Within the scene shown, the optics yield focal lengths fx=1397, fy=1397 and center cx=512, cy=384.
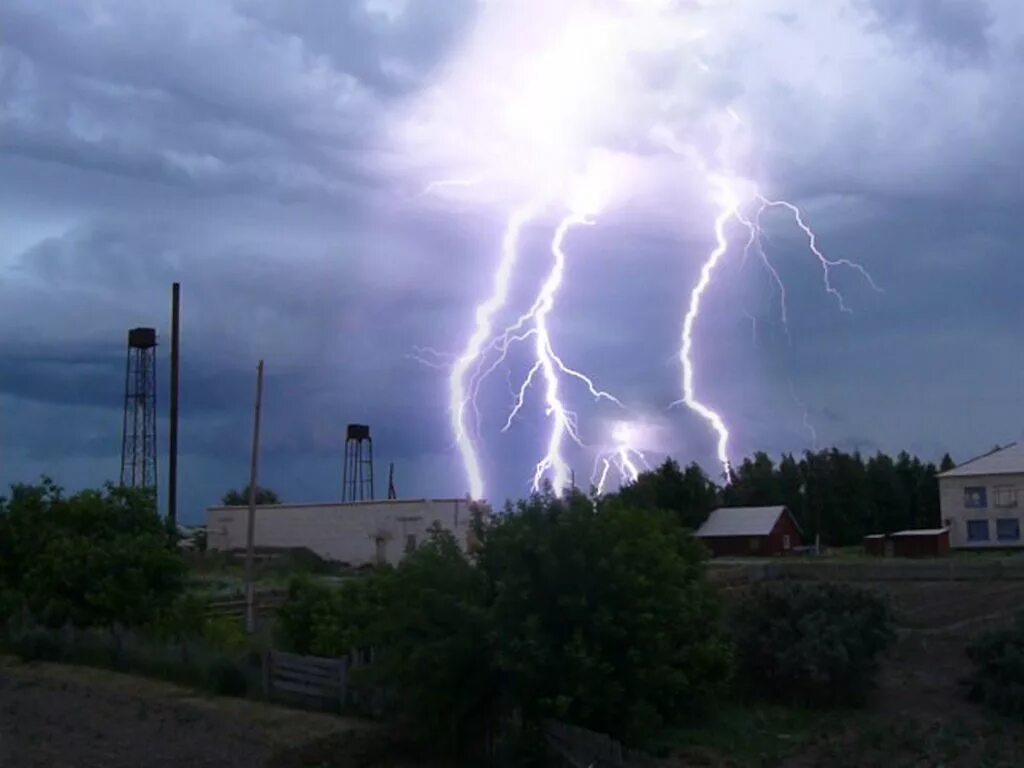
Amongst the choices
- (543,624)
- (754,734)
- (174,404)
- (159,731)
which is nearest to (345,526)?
(174,404)

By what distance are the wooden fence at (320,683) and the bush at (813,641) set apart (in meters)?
6.72

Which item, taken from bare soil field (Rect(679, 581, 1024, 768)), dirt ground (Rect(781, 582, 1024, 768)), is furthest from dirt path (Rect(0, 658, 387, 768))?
dirt ground (Rect(781, 582, 1024, 768))

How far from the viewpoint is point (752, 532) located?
255 feet

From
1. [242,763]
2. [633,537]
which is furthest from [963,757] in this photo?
[242,763]

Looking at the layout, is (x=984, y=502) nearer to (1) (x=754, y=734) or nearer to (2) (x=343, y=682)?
(1) (x=754, y=734)

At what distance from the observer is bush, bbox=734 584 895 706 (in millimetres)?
23875

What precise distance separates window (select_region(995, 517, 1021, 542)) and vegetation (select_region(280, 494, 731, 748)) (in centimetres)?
5946

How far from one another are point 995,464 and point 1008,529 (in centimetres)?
382

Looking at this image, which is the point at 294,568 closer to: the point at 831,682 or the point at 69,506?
the point at 69,506

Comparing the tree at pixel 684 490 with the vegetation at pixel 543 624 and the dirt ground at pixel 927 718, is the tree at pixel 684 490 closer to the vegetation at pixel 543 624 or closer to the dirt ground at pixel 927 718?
the dirt ground at pixel 927 718

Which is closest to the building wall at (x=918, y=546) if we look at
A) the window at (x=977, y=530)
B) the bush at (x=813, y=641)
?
the window at (x=977, y=530)

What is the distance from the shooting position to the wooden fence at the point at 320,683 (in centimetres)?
2253

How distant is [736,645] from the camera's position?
24.5m

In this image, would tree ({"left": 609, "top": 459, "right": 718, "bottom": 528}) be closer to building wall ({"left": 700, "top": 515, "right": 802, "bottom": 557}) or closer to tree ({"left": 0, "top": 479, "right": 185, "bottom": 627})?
building wall ({"left": 700, "top": 515, "right": 802, "bottom": 557})
